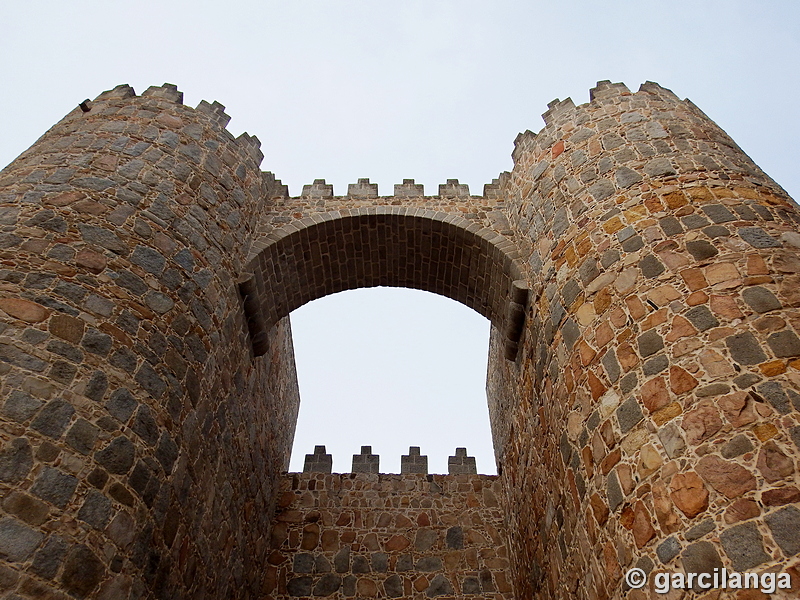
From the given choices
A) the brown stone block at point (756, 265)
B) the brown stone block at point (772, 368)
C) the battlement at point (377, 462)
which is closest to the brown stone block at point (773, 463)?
the brown stone block at point (772, 368)

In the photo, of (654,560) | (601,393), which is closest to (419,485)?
(601,393)

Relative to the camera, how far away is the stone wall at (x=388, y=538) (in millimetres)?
7746

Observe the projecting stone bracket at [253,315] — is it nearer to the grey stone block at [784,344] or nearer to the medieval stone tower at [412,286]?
the medieval stone tower at [412,286]

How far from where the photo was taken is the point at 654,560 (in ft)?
12.0

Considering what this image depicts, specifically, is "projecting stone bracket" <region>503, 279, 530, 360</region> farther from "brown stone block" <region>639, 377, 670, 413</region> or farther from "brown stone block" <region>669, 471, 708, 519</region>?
"brown stone block" <region>669, 471, 708, 519</region>

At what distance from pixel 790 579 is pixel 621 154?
4.60 m

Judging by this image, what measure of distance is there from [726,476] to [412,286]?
5.87m

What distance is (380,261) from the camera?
863 cm

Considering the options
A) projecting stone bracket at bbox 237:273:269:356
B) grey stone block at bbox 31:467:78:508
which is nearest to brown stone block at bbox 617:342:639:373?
grey stone block at bbox 31:467:78:508

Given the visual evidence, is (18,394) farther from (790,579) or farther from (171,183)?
(790,579)

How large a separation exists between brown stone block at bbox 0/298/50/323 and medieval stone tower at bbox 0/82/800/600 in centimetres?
2

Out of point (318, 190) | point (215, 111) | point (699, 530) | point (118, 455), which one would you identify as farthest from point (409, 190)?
point (699, 530)

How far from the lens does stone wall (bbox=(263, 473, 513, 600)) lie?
7.75 m

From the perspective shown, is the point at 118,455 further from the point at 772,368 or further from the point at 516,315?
the point at 772,368
